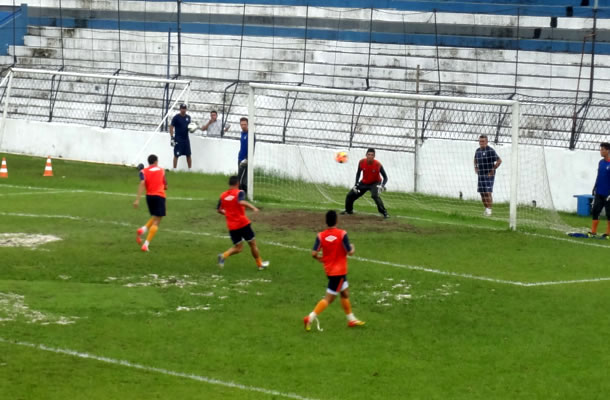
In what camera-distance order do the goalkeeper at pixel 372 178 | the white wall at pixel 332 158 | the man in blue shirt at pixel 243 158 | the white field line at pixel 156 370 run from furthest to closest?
1. the man in blue shirt at pixel 243 158
2. the white wall at pixel 332 158
3. the goalkeeper at pixel 372 178
4. the white field line at pixel 156 370

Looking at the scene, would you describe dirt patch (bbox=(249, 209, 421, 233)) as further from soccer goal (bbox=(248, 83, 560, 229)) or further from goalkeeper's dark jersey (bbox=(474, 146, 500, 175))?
goalkeeper's dark jersey (bbox=(474, 146, 500, 175))

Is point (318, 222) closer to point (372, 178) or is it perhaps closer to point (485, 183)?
point (372, 178)

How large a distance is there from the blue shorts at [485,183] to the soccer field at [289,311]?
166 centimetres

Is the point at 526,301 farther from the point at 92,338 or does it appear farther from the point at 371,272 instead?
the point at 92,338

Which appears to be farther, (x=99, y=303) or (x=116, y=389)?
(x=99, y=303)

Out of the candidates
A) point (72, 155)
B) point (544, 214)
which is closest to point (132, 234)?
point (544, 214)

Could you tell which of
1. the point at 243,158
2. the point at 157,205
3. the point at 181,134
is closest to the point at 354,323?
the point at 157,205

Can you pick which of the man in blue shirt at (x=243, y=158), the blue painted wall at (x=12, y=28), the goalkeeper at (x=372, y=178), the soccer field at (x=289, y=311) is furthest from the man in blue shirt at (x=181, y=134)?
the blue painted wall at (x=12, y=28)

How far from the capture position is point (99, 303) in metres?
14.8

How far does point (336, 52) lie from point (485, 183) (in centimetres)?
1239

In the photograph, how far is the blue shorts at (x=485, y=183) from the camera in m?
24.8

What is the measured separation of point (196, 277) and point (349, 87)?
18.7m

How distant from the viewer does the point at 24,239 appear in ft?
64.3

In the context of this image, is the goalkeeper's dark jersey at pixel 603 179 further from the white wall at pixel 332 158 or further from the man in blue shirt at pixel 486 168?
the man in blue shirt at pixel 486 168
